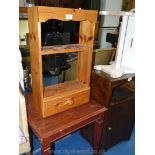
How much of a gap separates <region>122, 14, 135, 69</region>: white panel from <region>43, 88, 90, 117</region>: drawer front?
1.60 feet

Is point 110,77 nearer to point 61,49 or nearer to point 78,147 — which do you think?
point 61,49

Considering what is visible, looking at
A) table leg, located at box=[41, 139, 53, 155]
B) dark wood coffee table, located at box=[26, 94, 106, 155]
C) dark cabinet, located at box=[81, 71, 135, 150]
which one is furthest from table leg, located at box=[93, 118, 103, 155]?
table leg, located at box=[41, 139, 53, 155]

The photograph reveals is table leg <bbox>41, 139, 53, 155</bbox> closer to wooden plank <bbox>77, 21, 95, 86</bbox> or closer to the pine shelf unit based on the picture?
the pine shelf unit

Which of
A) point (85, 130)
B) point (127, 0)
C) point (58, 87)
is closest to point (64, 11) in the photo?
point (58, 87)

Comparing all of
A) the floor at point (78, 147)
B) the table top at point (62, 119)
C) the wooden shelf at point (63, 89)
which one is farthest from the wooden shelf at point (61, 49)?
the floor at point (78, 147)

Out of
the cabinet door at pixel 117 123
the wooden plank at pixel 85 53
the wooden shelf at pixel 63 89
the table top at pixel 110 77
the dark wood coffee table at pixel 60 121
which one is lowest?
the cabinet door at pixel 117 123

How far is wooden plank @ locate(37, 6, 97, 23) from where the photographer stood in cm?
89

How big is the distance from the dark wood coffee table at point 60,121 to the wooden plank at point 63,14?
583 millimetres

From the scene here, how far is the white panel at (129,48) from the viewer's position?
1358 millimetres

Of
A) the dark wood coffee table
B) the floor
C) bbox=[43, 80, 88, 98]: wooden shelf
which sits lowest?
the floor

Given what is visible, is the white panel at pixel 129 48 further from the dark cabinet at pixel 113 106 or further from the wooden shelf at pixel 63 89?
the wooden shelf at pixel 63 89
